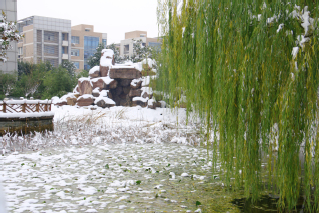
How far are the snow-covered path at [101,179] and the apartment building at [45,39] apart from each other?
4074cm

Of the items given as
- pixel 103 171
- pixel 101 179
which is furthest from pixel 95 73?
pixel 101 179

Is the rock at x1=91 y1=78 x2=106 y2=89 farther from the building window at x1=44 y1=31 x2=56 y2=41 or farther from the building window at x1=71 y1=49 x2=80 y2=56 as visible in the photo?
the building window at x1=71 y1=49 x2=80 y2=56

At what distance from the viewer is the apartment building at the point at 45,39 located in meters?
45.2

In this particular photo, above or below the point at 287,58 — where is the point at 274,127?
below

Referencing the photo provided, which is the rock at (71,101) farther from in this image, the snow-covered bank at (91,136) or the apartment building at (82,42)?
the apartment building at (82,42)

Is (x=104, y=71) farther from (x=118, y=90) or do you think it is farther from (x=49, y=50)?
(x=49, y=50)

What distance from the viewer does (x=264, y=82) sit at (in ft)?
11.1

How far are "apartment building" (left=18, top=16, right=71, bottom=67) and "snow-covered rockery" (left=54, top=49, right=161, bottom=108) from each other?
26.8 meters

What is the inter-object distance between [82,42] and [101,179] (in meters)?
52.3

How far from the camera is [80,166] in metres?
6.55

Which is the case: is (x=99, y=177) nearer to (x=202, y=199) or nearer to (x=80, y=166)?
(x=80, y=166)

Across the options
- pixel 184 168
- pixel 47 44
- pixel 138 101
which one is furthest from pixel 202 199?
pixel 47 44

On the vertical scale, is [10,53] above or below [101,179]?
above

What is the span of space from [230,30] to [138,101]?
1596 centimetres
